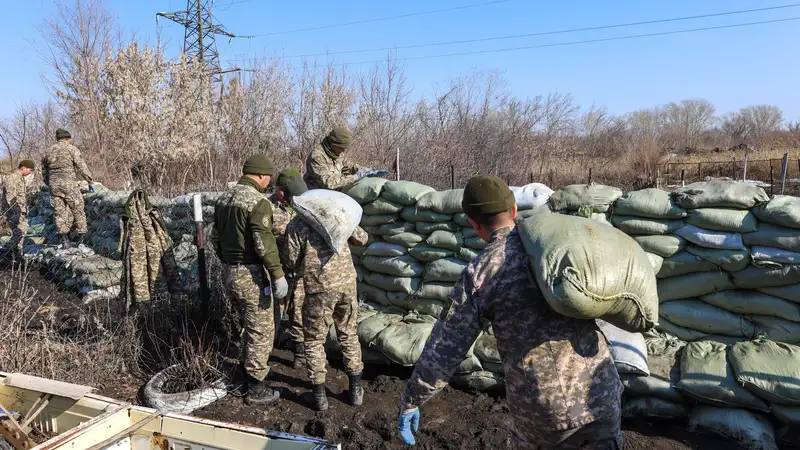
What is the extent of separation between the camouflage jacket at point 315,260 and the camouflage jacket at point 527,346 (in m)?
1.75

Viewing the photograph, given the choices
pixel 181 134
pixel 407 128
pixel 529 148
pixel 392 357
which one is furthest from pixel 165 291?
→ pixel 529 148

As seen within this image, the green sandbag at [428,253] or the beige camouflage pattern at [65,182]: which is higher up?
the beige camouflage pattern at [65,182]

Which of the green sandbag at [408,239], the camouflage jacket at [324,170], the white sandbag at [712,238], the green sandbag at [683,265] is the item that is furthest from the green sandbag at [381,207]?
the white sandbag at [712,238]

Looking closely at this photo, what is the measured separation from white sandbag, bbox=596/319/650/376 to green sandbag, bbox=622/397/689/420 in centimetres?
20

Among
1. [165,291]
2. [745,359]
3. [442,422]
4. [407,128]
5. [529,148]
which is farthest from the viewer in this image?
[529,148]

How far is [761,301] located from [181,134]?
10052 millimetres

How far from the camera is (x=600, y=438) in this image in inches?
70.1

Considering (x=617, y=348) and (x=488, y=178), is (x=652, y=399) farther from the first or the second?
(x=488, y=178)

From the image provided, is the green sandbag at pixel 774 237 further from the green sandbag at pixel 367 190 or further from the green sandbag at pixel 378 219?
the green sandbag at pixel 367 190

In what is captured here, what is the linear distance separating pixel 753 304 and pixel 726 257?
0.38m

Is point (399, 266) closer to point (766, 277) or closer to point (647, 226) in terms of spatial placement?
point (647, 226)

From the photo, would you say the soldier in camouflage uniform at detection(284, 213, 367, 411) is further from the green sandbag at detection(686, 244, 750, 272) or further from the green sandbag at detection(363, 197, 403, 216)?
the green sandbag at detection(686, 244, 750, 272)

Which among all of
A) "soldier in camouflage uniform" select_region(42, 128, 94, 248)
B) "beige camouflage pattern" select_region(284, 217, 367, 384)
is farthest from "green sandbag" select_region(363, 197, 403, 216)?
"soldier in camouflage uniform" select_region(42, 128, 94, 248)

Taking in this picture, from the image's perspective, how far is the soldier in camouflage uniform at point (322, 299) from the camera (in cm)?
346
